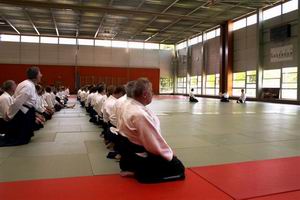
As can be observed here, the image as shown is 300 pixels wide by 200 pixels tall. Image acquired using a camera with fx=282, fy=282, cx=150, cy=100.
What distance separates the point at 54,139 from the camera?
709cm

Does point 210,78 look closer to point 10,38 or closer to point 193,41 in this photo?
point 193,41

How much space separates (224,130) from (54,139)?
193 inches

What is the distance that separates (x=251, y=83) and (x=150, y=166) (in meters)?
26.2

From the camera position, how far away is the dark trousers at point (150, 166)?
12.5 ft

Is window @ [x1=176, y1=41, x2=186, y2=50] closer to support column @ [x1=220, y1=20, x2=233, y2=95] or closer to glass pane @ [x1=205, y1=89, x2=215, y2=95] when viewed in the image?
glass pane @ [x1=205, y1=89, x2=215, y2=95]

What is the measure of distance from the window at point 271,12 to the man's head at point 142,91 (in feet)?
81.6

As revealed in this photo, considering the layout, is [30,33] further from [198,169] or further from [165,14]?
[198,169]

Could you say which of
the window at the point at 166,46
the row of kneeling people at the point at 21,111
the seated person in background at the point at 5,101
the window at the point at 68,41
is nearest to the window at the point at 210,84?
the window at the point at 166,46

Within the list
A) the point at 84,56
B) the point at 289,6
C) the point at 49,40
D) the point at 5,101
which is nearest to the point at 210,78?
the point at 289,6

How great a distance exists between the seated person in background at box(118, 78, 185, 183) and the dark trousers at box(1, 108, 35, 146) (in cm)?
333

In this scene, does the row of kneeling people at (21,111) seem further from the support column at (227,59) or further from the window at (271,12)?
the support column at (227,59)

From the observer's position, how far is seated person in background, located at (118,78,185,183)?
3.66 meters

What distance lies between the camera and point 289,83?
23.3 m

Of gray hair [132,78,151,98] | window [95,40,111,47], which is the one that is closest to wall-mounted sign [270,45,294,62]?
gray hair [132,78,151,98]
